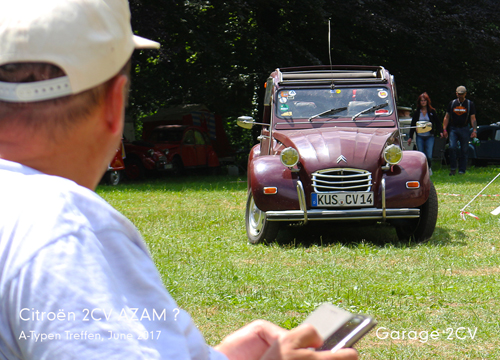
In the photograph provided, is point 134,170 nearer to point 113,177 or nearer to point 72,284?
point 113,177

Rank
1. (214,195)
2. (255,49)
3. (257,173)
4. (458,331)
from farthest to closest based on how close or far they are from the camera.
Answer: (255,49) < (214,195) < (257,173) < (458,331)

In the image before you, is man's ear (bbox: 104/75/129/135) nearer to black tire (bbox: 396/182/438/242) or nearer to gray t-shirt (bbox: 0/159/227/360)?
gray t-shirt (bbox: 0/159/227/360)

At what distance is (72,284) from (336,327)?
47 cm

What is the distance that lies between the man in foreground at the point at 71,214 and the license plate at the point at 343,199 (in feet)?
17.1

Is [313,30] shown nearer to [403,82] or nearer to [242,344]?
[403,82]

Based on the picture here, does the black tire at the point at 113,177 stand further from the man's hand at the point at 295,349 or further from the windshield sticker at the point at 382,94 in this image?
the man's hand at the point at 295,349

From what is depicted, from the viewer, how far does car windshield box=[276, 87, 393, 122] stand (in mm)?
7441

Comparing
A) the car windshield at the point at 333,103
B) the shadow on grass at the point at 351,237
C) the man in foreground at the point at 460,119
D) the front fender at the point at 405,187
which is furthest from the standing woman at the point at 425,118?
the front fender at the point at 405,187

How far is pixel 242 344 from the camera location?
3.99 ft

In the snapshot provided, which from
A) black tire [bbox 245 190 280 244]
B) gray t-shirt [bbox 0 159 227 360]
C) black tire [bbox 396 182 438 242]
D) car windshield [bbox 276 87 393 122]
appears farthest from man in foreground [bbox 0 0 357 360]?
car windshield [bbox 276 87 393 122]

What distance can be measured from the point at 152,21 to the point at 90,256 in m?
16.8

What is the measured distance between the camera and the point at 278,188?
6137mm

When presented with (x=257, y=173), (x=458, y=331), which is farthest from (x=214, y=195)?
(x=458, y=331)

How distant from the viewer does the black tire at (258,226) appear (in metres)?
6.34
